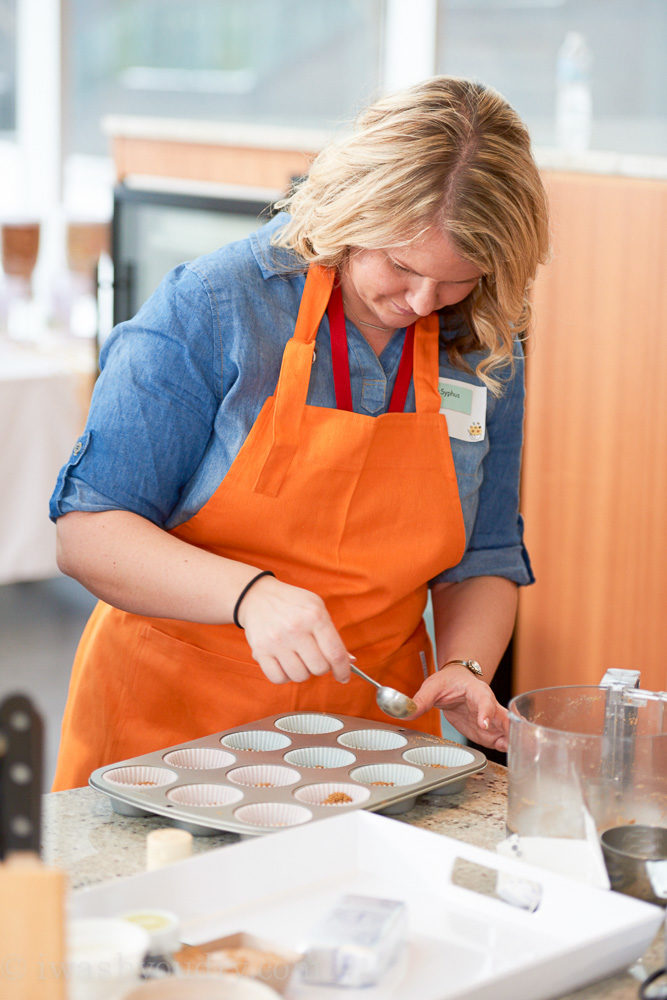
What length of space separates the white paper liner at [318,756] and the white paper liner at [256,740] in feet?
0.08

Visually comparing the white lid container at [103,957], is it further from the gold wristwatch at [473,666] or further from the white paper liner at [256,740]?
the gold wristwatch at [473,666]

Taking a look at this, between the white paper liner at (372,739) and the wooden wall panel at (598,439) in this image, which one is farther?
the wooden wall panel at (598,439)

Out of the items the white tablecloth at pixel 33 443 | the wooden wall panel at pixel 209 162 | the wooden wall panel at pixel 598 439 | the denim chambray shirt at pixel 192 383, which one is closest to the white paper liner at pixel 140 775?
the denim chambray shirt at pixel 192 383

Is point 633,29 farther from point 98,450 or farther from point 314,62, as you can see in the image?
point 98,450

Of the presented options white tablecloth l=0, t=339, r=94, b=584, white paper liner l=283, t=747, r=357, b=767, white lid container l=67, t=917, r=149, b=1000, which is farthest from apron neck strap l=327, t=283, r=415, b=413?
white tablecloth l=0, t=339, r=94, b=584

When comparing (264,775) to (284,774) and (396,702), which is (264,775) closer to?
(284,774)

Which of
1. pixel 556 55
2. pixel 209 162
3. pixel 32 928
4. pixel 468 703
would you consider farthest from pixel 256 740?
pixel 556 55

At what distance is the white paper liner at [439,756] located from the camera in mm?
1232

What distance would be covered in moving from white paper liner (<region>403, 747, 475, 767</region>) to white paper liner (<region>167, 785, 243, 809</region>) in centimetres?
20

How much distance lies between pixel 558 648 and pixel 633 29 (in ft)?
7.58

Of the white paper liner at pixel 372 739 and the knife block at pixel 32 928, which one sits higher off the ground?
the knife block at pixel 32 928

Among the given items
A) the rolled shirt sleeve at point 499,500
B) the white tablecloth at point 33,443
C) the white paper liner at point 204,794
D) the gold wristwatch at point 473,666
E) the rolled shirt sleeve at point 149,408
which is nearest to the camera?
the white paper liner at point 204,794

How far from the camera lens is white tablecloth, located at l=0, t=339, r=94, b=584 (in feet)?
12.1

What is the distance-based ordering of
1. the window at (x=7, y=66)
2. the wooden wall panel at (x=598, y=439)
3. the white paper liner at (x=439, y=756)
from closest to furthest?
the white paper liner at (x=439, y=756) → the wooden wall panel at (x=598, y=439) → the window at (x=7, y=66)
